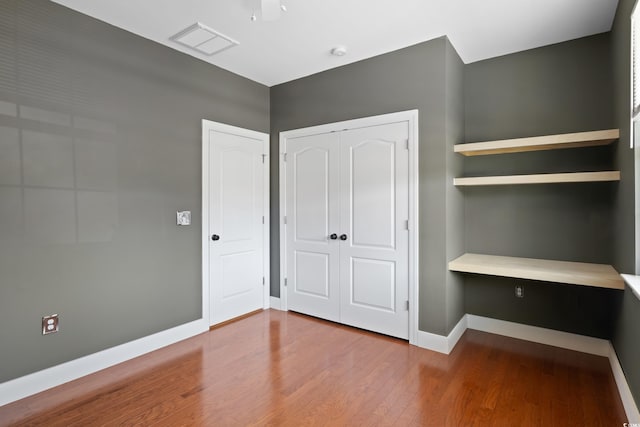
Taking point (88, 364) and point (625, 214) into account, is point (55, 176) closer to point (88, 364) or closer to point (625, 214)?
point (88, 364)

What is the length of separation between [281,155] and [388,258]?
5.87 feet

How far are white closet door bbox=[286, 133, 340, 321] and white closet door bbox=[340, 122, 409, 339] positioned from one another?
0.38 feet

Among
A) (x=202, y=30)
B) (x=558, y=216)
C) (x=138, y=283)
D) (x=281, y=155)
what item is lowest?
(x=138, y=283)

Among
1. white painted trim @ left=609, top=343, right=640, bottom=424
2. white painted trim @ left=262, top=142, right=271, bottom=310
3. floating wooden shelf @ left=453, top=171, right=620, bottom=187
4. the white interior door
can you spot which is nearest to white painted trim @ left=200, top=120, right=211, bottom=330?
the white interior door

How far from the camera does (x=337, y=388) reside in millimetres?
2428

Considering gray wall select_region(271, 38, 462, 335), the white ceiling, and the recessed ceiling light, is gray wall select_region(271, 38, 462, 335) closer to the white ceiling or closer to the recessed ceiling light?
the white ceiling

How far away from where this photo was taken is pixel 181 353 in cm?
300

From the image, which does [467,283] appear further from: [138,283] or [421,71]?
[138,283]

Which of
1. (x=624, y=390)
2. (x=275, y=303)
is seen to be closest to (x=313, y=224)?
(x=275, y=303)

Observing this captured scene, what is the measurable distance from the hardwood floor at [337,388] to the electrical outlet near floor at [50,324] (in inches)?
16.1

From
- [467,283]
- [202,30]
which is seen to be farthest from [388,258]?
[202,30]

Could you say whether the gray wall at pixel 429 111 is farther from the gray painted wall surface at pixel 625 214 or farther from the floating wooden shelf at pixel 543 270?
the gray painted wall surface at pixel 625 214

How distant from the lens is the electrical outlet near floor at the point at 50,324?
243 centimetres

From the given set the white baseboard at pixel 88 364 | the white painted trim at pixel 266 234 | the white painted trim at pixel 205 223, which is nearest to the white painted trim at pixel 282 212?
the white painted trim at pixel 266 234
